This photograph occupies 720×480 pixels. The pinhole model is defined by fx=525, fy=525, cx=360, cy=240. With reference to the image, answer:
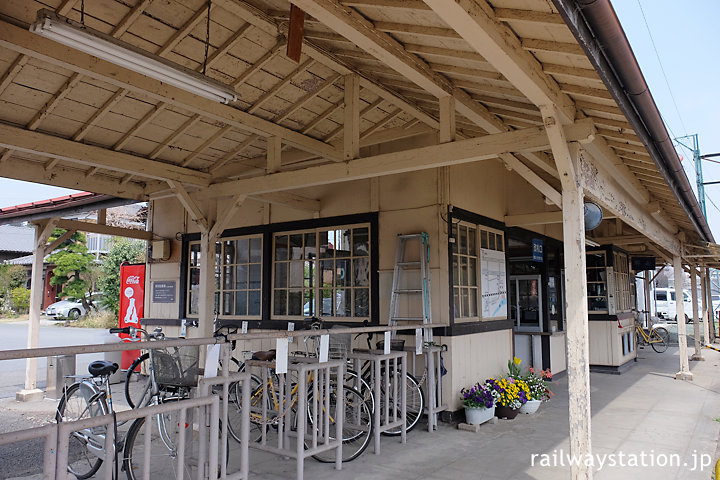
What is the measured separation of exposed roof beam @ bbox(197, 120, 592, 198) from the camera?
13.1 feet

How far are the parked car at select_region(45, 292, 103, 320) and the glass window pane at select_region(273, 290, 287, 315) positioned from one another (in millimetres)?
22548

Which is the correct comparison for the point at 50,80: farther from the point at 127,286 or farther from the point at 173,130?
the point at 127,286

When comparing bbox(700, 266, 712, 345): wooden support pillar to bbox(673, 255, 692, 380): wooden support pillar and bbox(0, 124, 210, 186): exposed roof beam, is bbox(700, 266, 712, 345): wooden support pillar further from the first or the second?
bbox(0, 124, 210, 186): exposed roof beam

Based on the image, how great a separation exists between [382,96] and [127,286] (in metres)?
6.32

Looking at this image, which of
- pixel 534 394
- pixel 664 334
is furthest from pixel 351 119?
pixel 664 334

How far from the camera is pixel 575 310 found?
3777 mm

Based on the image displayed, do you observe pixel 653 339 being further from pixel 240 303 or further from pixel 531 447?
pixel 240 303

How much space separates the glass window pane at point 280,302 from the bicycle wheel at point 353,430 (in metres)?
2.64

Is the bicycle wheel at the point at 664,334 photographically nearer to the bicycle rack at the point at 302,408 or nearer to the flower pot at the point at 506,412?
the flower pot at the point at 506,412

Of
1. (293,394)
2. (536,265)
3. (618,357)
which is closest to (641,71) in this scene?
(293,394)

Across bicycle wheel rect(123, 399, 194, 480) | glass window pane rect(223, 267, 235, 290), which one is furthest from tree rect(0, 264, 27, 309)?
bicycle wheel rect(123, 399, 194, 480)

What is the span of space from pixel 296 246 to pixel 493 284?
9.05 feet

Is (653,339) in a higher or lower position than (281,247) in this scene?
lower

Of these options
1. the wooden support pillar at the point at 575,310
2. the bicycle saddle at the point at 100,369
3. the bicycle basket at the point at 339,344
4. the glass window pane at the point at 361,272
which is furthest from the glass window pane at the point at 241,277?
the wooden support pillar at the point at 575,310
